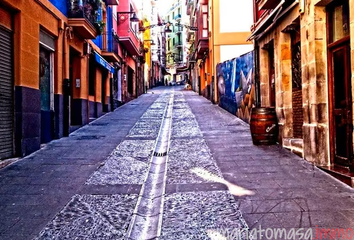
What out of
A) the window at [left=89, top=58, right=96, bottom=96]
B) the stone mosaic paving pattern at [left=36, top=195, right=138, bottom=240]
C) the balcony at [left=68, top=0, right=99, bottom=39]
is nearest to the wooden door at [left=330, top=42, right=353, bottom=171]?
the stone mosaic paving pattern at [left=36, top=195, right=138, bottom=240]

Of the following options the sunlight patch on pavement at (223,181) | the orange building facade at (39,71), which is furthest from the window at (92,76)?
the sunlight patch on pavement at (223,181)

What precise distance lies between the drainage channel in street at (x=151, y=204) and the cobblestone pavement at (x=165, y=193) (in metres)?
0.01

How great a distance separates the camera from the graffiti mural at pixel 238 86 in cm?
1202

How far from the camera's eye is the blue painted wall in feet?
31.8

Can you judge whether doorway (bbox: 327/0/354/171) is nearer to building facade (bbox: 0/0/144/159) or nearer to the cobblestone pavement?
the cobblestone pavement

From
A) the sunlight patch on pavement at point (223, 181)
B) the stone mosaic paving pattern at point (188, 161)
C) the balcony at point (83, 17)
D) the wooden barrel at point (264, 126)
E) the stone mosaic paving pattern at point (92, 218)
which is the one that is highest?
the balcony at point (83, 17)

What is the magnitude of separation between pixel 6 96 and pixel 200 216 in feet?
17.3

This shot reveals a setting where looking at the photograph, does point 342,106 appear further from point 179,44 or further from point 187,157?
point 179,44

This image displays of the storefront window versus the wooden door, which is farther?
the storefront window

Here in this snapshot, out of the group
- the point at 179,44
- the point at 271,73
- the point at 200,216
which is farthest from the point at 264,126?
the point at 179,44

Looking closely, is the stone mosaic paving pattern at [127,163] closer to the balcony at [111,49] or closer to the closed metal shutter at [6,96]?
the closed metal shutter at [6,96]

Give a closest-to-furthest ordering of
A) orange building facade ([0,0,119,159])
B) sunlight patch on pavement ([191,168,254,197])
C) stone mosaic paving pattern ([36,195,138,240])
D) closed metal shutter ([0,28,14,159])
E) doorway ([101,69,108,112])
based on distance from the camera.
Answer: stone mosaic paving pattern ([36,195,138,240])
sunlight patch on pavement ([191,168,254,197])
closed metal shutter ([0,28,14,159])
orange building facade ([0,0,119,159])
doorway ([101,69,108,112])

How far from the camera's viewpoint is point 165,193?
4852mm

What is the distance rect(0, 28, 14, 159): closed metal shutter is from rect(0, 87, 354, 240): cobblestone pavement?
473 mm
